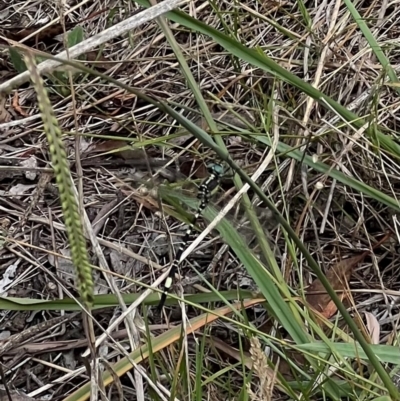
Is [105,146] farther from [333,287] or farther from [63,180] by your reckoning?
[63,180]

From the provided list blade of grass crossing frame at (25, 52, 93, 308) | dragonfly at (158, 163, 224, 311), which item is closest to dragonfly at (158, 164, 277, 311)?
dragonfly at (158, 163, 224, 311)

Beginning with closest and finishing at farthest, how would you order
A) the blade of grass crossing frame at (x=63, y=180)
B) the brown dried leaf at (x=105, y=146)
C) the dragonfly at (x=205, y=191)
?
the blade of grass crossing frame at (x=63, y=180) → the dragonfly at (x=205, y=191) → the brown dried leaf at (x=105, y=146)

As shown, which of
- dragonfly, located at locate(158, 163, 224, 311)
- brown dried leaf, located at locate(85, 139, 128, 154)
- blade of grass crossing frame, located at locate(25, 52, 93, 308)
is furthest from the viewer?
brown dried leaf, located at locate(85, 139, 128, 154)

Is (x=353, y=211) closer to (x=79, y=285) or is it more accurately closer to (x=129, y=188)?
(x=129, y=188)

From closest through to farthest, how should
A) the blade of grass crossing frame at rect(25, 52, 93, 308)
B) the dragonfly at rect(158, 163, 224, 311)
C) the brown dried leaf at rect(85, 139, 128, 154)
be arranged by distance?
the blade of grass crossing frame at rect(25, 52, 93, 308)
the dragonfly at rect(158, 163, 224, 311)
the brown dried leaf at rect(85, 139, 128, 154)

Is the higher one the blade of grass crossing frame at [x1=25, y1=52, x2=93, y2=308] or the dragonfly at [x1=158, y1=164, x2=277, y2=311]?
the blade of grass crossing frame at [x1=25, y1=52, x2=93, y2=308]

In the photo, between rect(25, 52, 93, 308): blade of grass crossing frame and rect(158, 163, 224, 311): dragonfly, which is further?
rect(158, 163, 224, 311): dragonfly

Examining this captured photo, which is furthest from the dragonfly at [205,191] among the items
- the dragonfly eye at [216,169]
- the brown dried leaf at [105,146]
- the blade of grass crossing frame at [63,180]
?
the blade of grass crossing frame at [63,180]

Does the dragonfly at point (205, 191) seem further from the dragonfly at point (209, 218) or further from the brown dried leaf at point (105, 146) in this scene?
the brown dried leaf at point (105, 146)

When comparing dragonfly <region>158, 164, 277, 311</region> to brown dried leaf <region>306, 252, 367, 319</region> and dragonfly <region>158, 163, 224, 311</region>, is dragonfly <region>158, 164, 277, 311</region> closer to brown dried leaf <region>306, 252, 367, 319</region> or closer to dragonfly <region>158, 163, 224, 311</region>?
dragonfly <region>158, 163, 224, 311</region>

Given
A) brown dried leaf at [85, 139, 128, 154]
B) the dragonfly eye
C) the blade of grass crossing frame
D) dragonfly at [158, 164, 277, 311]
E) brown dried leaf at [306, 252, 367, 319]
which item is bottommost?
brown dried leaf at [306, 252, 367, 319]

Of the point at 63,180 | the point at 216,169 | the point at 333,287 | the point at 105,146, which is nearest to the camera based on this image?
the point at 63,180

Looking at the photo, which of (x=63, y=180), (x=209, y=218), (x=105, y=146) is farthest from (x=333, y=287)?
(x=63, y=180)
